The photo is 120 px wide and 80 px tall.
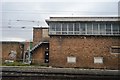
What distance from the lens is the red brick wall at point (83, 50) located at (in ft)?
108

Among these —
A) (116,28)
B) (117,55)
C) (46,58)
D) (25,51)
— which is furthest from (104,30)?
(25,51)

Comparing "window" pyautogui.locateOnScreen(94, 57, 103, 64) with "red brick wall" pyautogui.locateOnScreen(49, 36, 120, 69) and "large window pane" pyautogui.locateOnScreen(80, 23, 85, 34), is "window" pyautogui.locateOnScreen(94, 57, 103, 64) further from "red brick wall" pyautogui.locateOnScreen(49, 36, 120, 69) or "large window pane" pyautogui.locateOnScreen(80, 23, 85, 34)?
"large window pane" pyautogui.locateOnScreen(80, 23, 85, 34)

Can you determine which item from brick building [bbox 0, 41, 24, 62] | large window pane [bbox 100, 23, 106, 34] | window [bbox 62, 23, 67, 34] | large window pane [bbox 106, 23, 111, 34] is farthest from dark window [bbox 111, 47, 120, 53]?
brick building [bbox 0, 41, 24, 62]

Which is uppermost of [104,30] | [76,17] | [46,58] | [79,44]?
[76,17]

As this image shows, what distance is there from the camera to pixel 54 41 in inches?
1314

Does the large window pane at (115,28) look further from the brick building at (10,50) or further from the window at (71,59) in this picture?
the brick building at (10,50)

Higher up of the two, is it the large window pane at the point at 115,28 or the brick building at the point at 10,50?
the large window pane at the point at 115,28

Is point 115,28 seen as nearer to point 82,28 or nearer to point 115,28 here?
point 115,28

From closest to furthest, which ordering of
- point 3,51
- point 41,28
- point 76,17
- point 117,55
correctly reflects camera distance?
point 117,55 < point 76,17 < point 41,28 < point 3,51

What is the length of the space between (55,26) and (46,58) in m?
6.39

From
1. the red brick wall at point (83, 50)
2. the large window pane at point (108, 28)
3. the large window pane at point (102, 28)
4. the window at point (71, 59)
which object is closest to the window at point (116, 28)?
the large window pane at point (108, 28)

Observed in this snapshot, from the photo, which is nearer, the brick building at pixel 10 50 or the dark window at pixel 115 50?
the dark window at pixel 115 50

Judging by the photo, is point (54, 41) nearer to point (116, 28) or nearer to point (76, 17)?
point (76, 17)

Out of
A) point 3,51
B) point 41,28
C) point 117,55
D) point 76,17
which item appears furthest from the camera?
point 3,51
